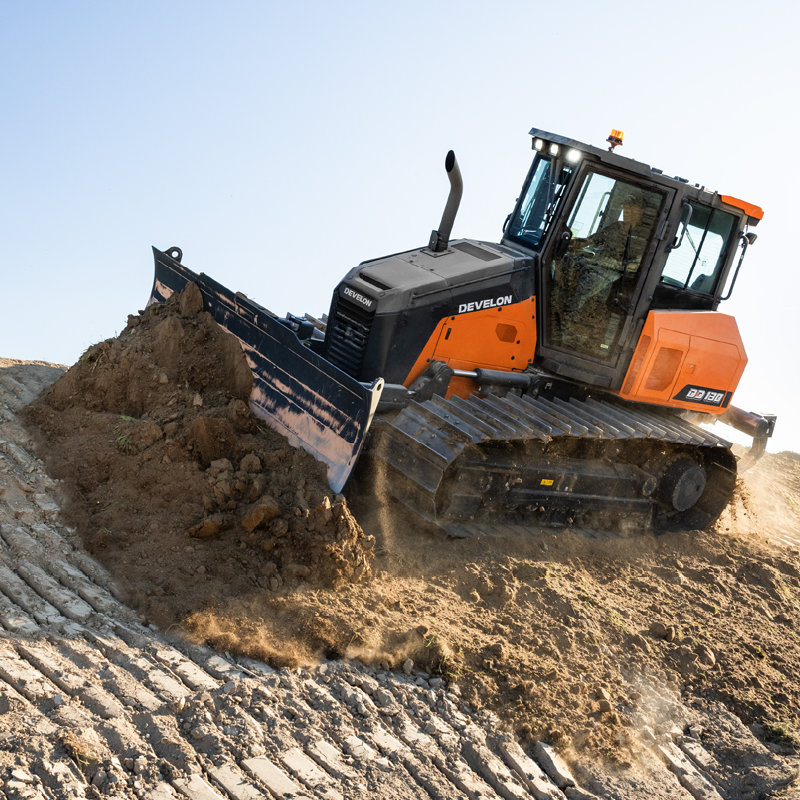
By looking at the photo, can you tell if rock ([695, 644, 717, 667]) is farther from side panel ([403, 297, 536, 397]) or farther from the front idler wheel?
side panel ([403, 297, 536, 397])

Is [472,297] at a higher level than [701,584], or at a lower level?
higher

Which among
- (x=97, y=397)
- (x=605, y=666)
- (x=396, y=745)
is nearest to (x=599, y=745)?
(x=605, y=666)

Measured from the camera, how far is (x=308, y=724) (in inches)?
153

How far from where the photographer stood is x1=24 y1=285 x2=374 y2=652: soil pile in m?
4.98

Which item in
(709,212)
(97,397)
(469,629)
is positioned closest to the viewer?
(469,629)

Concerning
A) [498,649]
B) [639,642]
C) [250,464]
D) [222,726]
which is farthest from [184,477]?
[639,642]

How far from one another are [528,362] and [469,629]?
9.72ft

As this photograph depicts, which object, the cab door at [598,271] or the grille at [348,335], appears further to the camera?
the cab door at [598,271]

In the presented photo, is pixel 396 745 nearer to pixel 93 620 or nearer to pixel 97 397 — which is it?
pixel 93 620

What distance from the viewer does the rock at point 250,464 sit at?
224 inches

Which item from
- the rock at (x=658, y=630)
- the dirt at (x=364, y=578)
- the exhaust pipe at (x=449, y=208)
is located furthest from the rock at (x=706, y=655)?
the exhaust pipe at (x=449, y=208)

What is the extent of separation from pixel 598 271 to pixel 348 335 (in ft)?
7.19

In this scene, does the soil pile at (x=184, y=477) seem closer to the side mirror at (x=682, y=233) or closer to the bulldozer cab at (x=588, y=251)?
the bulldozer cab at (x=588, y=251)

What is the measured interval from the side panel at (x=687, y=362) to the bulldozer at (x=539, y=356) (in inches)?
0.7
